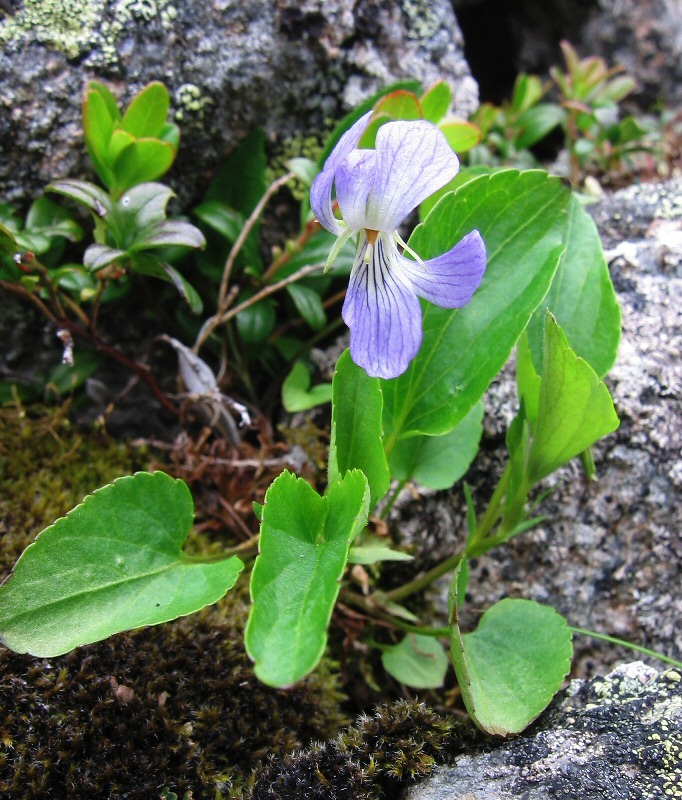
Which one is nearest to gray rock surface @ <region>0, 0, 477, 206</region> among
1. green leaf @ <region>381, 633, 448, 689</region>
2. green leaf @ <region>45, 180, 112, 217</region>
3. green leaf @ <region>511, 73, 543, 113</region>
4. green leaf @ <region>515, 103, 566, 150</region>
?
green leaf @ <region>45, 180, 112, 217</region>

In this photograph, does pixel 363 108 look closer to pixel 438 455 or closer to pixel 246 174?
pixel 246 174

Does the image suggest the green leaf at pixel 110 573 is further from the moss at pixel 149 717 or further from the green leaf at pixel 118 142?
the green leaf at pixel 118 142

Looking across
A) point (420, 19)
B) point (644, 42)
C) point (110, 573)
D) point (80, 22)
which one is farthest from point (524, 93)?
point (110, 573)

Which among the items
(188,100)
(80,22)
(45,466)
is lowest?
(45,466)

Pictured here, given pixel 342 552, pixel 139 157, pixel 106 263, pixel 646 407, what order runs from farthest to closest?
pixel 646 407 → pixel 139 157 → pixel 106 263 → pixel 342 552

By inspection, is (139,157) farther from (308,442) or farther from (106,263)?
(308,442)

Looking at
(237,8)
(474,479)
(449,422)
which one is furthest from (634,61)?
(449,422)
